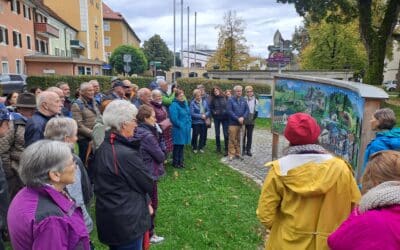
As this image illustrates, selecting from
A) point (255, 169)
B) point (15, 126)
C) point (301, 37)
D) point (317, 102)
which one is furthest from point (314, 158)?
point (301, 37)

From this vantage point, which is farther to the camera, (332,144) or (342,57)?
(342,57)

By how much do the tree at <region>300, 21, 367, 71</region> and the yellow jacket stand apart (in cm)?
3640

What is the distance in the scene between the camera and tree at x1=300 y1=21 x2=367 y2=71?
119ft

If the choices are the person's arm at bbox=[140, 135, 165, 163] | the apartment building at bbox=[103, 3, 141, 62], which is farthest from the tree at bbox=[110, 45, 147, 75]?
the person's arm at bbox=[140, 135, 165, 163]

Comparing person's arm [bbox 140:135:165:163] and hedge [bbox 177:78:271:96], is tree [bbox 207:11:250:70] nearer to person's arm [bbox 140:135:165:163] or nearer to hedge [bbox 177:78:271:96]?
hedge [bbox 177:78:271:96]

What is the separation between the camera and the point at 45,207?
2.10 meters

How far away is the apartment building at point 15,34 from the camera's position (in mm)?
33000

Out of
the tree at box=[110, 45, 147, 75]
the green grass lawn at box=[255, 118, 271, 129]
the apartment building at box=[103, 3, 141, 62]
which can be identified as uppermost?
the apartment building at box=[103, 3, 141, 62]

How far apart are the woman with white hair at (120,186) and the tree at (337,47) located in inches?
1430

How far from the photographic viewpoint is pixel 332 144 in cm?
625

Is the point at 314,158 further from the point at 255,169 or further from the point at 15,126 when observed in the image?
the point at 255,169

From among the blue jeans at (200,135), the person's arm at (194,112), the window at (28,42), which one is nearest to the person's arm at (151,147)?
the person's arm at (194,112)

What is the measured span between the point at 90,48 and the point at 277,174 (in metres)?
66.9

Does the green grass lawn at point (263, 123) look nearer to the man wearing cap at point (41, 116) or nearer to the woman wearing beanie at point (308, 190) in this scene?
the man wearing cap at point (41, 116)
